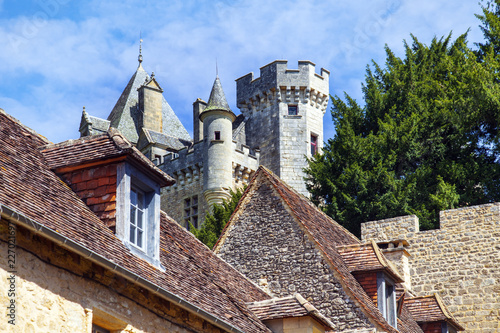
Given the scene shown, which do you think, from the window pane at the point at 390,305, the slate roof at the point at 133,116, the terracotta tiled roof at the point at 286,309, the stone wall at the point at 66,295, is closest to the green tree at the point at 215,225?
the window pane at the point at 390,305

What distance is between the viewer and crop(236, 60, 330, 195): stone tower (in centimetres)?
4562

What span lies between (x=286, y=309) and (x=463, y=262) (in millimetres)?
10048

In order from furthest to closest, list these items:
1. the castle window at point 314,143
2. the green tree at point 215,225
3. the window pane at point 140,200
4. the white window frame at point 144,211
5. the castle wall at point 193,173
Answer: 1. the castle window at point 314,143
2. the castle wall at point 193,173
3. the green tree at point 215,225
4. the window pane at point 140,200
5. the white window frame at point 144,211

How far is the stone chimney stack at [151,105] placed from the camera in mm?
49812

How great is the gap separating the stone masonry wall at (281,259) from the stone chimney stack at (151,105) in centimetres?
3573

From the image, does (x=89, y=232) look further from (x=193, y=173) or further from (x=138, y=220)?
(x=193, y=173)

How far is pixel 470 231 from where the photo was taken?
2020 centimetres

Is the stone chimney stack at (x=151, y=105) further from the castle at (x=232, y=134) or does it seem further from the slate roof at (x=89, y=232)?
the slate roof at (x=89, y=232)

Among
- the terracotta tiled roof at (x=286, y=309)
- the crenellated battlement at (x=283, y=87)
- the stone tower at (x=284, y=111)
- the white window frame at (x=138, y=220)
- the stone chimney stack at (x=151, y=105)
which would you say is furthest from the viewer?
the stone chimney stack at (x=151, y=105)

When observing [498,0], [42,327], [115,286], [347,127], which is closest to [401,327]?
[115,286]

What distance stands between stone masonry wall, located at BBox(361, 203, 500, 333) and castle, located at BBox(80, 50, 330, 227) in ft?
73.0

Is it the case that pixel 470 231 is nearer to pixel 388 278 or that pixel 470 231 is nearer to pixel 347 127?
pixel 388 278

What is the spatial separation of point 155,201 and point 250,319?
205 cm

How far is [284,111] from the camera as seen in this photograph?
154 ft
